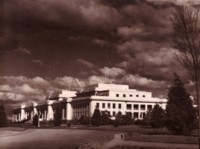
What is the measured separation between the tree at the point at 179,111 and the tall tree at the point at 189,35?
3742 mm

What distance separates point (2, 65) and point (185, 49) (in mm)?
6131

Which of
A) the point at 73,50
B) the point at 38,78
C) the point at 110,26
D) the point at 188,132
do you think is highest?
the point at 110,26

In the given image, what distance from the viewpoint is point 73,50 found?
48.7ft

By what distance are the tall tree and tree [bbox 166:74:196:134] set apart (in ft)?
12.3

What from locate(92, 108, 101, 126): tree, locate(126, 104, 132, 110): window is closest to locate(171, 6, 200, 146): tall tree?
locate(92, 108, 101, 126): tree

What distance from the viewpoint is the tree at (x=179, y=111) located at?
58.5 feet

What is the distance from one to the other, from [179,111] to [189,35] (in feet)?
20.9

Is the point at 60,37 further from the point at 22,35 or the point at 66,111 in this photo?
the point at 66,111

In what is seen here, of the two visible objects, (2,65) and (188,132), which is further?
(188,132)

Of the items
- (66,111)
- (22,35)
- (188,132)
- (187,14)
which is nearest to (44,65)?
(22,35)

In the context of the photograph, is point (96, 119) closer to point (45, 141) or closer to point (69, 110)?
point (69, 110)

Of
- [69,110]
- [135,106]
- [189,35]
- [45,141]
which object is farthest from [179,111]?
[135,106]

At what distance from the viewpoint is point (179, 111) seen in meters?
18.6

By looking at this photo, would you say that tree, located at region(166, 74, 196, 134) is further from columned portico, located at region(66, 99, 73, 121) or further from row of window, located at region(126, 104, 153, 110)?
row of window, located at region(126, 104, 153, 110)
